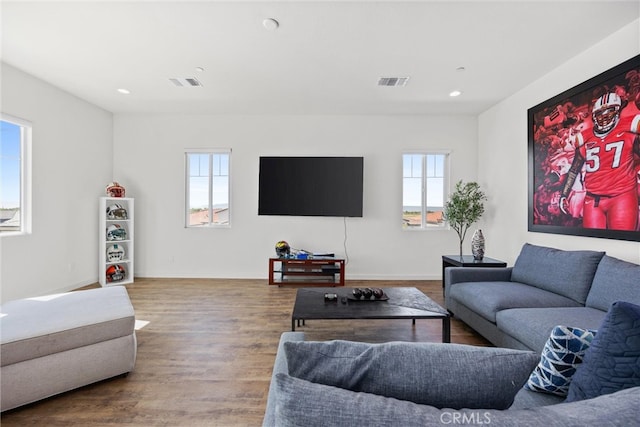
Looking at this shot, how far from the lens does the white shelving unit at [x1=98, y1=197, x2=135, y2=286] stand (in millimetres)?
4469

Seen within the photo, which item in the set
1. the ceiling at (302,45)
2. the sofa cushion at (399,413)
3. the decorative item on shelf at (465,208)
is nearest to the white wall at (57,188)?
the ceiling at (302,45)

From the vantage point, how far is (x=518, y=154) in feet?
12.9

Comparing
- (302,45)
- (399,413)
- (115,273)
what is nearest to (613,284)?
(399,413)

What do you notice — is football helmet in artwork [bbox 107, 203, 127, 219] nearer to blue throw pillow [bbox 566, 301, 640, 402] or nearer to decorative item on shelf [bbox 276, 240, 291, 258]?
decorative item on shelf [bbox 276, 240, 291, 258]

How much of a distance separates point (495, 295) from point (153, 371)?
2752 mm

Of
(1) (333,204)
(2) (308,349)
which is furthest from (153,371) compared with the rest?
(1) (333,204)

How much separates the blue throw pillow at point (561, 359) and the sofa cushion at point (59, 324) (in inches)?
93.8

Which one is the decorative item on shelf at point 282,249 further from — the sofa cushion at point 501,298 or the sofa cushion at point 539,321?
the sofa cushion at point 539,321

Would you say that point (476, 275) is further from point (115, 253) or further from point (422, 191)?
point (115, 253)

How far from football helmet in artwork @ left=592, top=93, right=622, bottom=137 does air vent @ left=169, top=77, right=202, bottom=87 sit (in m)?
4.26

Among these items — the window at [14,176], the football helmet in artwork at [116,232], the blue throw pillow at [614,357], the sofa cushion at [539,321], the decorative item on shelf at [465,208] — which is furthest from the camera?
the football helmet in artwork at [116,232]

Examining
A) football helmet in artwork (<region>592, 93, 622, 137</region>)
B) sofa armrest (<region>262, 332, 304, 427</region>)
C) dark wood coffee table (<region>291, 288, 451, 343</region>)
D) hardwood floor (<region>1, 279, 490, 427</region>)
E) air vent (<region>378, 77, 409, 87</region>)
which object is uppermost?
air vent (<region>378, 77, 409, 87</region>)

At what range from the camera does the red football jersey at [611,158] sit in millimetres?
2459

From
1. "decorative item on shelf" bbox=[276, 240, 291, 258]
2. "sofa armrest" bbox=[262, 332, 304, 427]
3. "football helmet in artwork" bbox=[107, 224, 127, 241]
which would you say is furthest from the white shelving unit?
"sofa armrest" bbox=[262, 332, 304, 427]
